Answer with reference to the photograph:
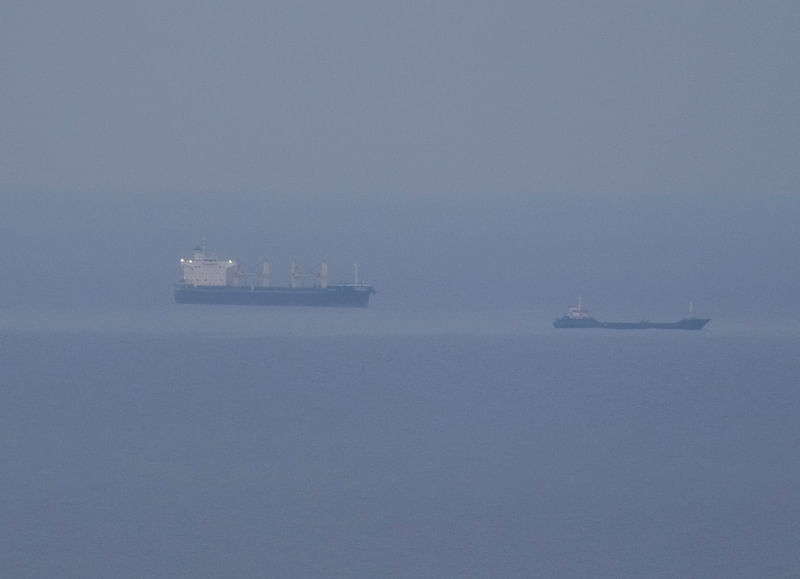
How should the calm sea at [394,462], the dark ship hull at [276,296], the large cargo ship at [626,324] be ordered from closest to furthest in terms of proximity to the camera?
the calm sea at [394,462] < the large cargo ship at [626,324] < the dark ship hull at [276,296]

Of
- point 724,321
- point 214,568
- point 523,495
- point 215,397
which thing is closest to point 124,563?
point 214,568

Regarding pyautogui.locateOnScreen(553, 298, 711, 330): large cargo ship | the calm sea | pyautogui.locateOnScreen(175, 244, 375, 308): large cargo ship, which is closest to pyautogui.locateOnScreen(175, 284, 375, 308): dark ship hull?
pyautogui.locateOnScreen(175, 244, 375, 308): large cargo ship

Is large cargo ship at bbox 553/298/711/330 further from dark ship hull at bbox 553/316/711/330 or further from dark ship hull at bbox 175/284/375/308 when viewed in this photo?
dark ship hull at bbox 175/284/375/308

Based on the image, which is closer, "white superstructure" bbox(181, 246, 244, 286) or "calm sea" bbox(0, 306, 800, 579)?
"calm sea" bbox(0, 306, 800, 579)

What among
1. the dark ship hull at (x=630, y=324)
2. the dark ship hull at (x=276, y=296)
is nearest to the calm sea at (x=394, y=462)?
the dark ship hull at (x=630, y=324)

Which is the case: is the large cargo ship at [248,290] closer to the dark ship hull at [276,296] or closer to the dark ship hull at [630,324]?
the dark ship hull at [276,296]

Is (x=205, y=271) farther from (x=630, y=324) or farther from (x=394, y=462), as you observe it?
(x=394, y=462)

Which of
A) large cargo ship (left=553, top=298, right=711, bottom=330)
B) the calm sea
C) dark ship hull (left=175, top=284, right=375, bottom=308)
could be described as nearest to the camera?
the calm sea
